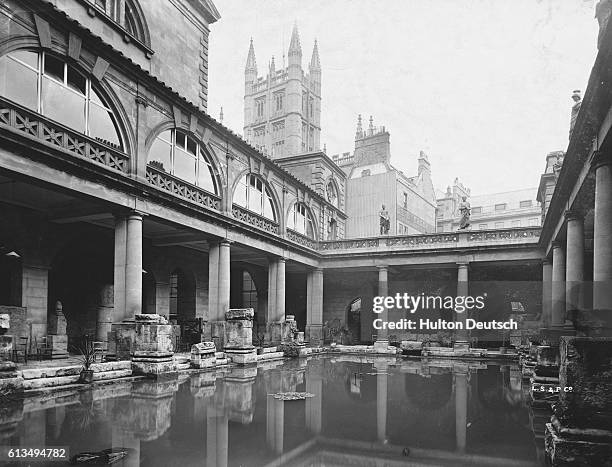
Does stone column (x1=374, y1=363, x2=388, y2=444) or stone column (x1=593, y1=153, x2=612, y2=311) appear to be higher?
stone column (x1=593, y1=153, x2=612, y2=311)

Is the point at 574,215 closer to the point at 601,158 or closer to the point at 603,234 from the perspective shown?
the point at 603,234

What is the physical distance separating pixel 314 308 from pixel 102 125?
56.5 feet

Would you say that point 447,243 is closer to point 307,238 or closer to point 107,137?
point 307,238

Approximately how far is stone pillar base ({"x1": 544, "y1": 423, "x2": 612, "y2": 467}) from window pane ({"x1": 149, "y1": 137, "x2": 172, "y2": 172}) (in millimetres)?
14509

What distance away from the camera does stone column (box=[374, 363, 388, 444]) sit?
25.0 ft

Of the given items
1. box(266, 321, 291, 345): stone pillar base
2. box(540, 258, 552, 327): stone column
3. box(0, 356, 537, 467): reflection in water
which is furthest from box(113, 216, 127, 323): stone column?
box(540, 258, 552, 327): stone column

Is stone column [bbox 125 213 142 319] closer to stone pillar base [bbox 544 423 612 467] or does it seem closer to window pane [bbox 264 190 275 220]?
window pane [bbox 264 190 275 220]

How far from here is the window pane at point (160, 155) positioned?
1698cm

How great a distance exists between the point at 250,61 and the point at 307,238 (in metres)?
71.6

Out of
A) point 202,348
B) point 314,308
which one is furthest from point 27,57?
point 314,308

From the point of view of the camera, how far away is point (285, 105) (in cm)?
7938

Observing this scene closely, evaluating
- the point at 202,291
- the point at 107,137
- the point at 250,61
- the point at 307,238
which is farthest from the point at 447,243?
the point at 250,61

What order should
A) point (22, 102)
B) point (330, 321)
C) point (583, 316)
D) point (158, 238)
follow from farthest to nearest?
point (330, 321) < point (158, 238) < point (22, 102) < point (583, 316)

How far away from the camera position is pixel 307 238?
28328 millimetres
